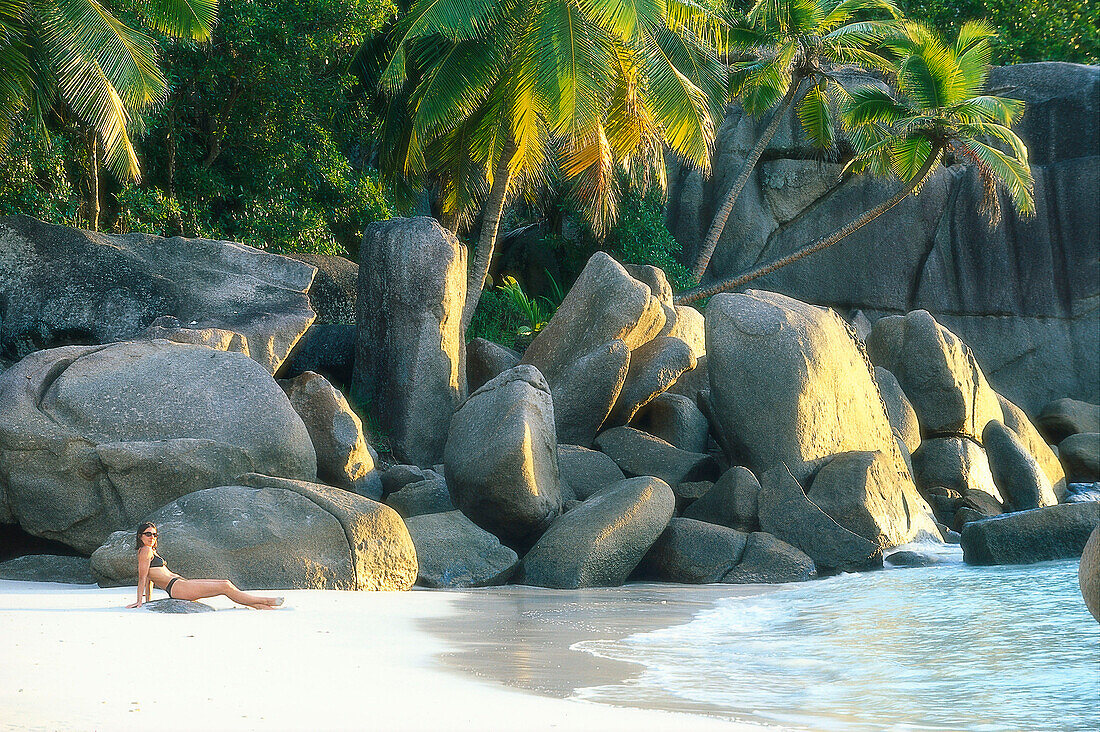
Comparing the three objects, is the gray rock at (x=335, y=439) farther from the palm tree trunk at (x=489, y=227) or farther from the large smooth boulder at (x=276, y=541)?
the palm tree trunk at (x=489, y=227)

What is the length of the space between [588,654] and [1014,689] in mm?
1792

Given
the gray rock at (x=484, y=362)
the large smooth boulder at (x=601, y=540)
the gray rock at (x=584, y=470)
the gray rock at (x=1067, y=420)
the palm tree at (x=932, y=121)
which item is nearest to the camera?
the large smooth boulder at (x=601, y=540)

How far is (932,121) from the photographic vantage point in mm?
17719

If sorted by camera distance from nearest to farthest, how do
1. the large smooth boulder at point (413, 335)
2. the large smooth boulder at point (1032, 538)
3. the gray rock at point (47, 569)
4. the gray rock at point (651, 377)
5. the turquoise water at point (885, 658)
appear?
the turquoise water at point (885, 658), the gray rock at point (47, 569), the large smooth boulder at point (1032, 538), the gray rock at point (651, 377), the large smooth boulder at point (413, 335)

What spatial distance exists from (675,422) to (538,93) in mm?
4755

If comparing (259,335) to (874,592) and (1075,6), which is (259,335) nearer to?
(874,592)

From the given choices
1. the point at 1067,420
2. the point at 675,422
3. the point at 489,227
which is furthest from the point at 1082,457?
the point at 489,227

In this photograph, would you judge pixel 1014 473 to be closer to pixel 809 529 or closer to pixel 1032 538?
pixel 1032 538

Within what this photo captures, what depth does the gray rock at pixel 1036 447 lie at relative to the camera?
14711 mm

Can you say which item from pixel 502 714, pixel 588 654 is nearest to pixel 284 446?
pixel 588 654

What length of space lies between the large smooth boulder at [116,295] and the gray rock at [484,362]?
8.80ft

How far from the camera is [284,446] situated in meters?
8.45

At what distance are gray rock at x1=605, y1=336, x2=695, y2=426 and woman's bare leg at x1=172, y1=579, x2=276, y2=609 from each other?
21.3 ft

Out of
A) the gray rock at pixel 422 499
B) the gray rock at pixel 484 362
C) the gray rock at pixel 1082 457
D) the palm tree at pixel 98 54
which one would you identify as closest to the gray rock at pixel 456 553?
the gray rock at pixel 422 499
